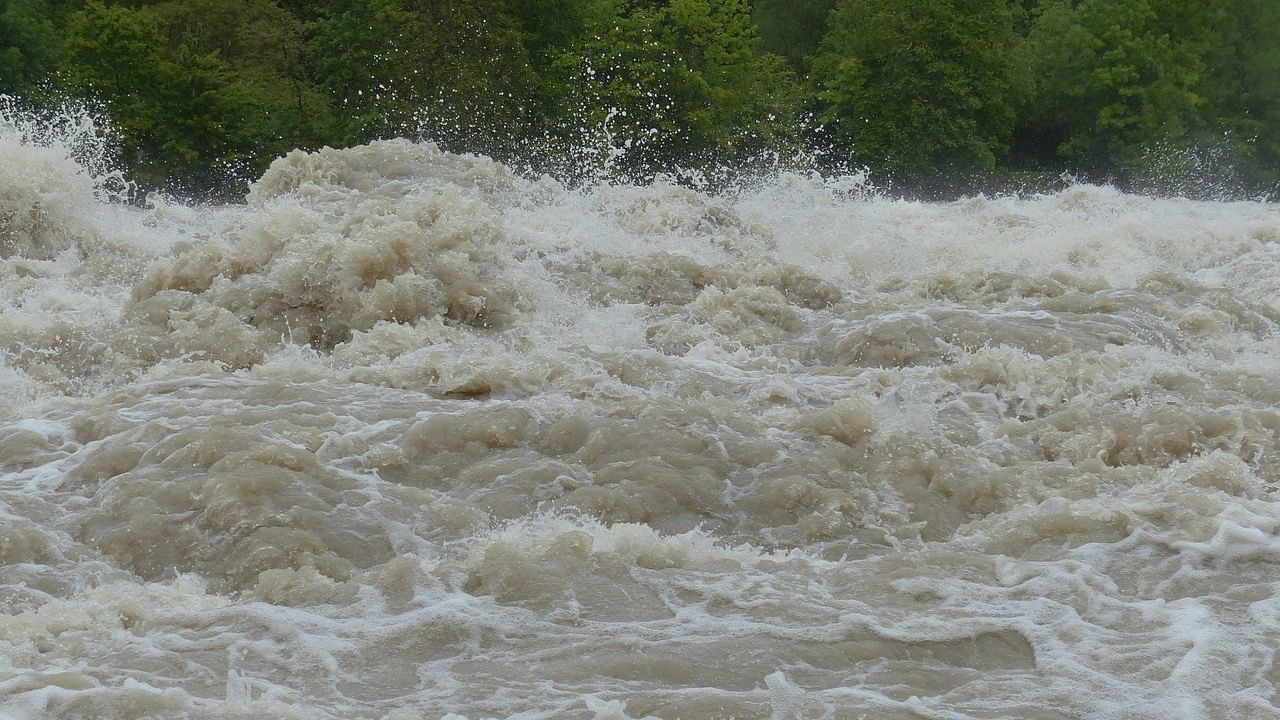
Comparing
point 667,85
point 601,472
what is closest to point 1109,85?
point 667,85

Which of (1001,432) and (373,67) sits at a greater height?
(373,67)

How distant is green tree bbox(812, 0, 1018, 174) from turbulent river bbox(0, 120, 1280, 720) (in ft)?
56.6

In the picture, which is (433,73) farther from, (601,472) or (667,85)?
(601,472)

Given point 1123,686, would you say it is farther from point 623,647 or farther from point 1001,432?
point 1001,432

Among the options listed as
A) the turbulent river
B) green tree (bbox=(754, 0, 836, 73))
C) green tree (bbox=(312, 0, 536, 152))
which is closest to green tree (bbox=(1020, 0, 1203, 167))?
green tree (bbox=(754, 0, 836, 73))

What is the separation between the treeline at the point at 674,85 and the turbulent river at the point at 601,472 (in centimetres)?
1347

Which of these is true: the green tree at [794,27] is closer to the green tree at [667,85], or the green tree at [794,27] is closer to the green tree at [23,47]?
the green tree at [667,85]

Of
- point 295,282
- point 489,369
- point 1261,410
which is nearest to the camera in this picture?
point 1261,410

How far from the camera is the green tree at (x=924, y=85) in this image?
A: 3019 cm

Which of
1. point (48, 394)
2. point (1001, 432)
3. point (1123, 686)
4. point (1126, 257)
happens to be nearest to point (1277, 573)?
point (1123, 686)

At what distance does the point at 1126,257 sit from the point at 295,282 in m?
8.23

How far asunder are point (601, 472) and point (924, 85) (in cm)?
2534

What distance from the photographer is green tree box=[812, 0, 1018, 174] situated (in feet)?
99.0

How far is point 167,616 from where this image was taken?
527cm
